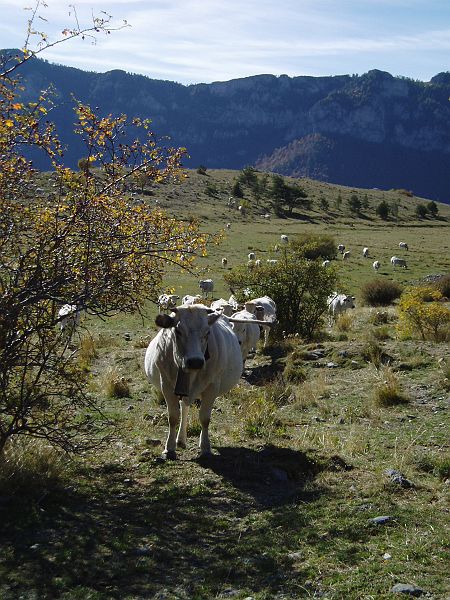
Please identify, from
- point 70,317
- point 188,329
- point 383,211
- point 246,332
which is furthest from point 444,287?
point 383,211

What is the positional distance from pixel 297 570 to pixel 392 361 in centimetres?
929

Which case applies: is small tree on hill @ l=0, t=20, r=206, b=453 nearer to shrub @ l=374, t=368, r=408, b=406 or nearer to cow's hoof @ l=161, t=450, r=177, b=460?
cow's hoof @ l=161, t=450, r=177, b=460

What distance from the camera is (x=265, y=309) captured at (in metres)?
18.3

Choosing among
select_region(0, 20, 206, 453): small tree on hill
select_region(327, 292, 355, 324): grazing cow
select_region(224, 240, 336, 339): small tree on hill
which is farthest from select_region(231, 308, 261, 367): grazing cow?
select_region(327, 292, 355, 324): grazing cow

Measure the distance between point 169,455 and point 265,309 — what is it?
10222 millimetres

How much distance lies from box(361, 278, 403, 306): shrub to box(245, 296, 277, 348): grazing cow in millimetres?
12394

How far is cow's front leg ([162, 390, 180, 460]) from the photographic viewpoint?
27.9ft

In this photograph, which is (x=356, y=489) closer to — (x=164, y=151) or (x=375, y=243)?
(x=164, y=151)

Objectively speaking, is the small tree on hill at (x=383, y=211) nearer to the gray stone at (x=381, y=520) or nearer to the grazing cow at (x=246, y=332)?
the grazing cow at (x=246, y=332)

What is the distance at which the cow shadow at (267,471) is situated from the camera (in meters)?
7.22

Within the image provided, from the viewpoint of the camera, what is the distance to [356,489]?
23.2 feet

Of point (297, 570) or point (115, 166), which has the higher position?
point (115, 166)

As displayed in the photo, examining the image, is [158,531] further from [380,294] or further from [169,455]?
[380,294]

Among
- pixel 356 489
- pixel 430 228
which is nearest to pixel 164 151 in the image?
pixel 356 489
